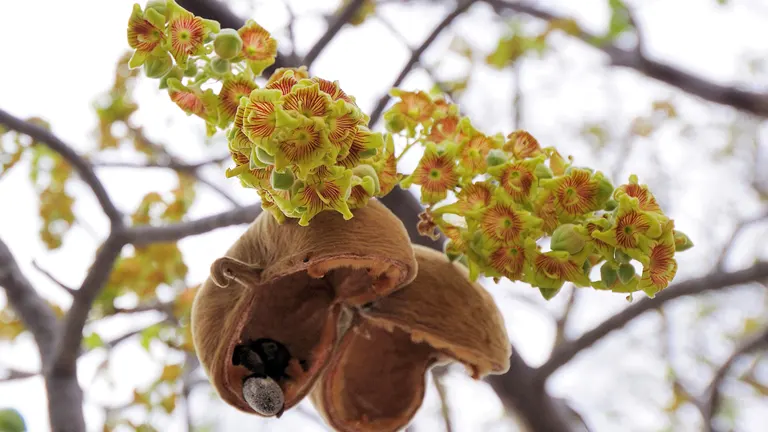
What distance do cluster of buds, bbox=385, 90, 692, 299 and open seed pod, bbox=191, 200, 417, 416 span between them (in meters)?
0.06

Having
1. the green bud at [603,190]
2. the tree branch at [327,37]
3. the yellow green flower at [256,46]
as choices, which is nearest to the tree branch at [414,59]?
the tree branch at [327,37]

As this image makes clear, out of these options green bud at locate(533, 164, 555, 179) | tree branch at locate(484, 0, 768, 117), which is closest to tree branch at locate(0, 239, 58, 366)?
green bud at locate(533, 164, 555, 179)

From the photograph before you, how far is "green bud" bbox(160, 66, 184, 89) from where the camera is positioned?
66 cm

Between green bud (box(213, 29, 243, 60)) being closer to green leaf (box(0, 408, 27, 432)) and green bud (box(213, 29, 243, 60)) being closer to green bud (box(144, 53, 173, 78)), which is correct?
green bud (box(144, 53, 173, 78))

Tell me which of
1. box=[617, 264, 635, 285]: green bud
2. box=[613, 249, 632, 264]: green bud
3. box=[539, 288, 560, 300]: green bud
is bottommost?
box=[539, 288, 560, 300]: green bud

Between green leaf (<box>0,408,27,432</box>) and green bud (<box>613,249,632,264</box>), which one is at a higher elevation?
green bud (<box>613,249,632,264</box>)

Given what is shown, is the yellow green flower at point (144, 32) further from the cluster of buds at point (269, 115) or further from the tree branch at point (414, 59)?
the tree branch at point (414, 59)

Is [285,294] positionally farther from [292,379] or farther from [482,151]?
[482,151]

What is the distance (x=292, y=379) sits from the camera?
2.32ft

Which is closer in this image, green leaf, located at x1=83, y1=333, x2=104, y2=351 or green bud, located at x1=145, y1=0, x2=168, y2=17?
green bud, located at x1=145, y1=0, x2=168, y2=17

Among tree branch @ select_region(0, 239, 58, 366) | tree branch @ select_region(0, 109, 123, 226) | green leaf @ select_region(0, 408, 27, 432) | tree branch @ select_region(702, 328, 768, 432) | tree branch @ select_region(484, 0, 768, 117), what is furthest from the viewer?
tree branch @ select_region(484, 0, 768, 117)

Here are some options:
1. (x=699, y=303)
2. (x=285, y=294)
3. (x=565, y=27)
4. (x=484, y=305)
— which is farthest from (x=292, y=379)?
(x=699, y=303)

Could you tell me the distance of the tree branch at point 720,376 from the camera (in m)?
1.42

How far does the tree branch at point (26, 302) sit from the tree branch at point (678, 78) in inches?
59.0
